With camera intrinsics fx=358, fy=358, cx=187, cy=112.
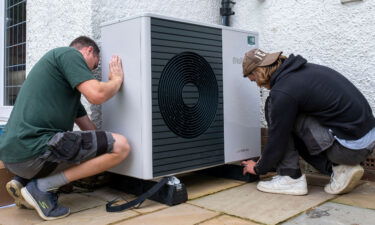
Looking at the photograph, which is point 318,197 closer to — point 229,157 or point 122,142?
point 229,157

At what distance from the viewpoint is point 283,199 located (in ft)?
7.56

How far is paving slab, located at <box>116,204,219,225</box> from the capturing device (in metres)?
1.94

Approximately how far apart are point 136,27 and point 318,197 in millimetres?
1598

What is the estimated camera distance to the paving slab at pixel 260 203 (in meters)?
2.01

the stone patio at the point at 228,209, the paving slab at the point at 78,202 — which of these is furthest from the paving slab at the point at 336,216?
the paving slab at the point at 78,202

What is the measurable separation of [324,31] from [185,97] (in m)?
1.38

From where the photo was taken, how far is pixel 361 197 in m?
2.33

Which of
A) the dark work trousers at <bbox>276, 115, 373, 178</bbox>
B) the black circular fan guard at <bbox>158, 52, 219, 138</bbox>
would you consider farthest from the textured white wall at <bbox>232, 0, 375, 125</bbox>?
the black circular fan guard at <bbox>158, 52, 219, 138</bbox>

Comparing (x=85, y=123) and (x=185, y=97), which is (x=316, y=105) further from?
(x=85, y=123)

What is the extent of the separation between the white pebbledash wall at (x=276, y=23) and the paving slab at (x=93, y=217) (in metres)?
0.77

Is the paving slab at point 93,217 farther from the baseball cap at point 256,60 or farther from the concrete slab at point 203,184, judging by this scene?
the baseball cap at point 256,60

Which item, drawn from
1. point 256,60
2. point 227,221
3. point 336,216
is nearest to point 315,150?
point 336,216

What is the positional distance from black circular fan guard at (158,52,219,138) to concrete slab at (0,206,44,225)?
0.97 meters

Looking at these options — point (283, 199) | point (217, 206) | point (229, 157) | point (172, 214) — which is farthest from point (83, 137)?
point (283, 199)
